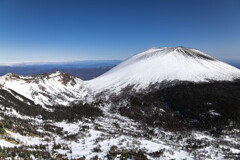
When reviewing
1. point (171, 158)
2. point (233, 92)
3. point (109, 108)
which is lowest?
point (109, 108)

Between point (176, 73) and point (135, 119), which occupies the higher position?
point (176, 73)

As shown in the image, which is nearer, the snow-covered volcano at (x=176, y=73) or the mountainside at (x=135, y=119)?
the mountainside at (x=135, y=119)

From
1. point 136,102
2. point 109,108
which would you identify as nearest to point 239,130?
point 136,102

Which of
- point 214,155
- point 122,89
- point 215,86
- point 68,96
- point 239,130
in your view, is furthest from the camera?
point 122,89

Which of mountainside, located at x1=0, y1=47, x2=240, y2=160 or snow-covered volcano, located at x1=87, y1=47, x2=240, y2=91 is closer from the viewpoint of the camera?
mountainside, located at x1=0, y1=47, x2=240, y2=160

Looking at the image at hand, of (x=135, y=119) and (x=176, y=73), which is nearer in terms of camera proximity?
(x=135, y=119)

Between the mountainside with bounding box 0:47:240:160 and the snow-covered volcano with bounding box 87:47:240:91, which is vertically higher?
the snow-covered volcano with bounding box 87:47:240:91

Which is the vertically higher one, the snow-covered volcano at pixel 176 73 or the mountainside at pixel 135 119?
the snow-covered volcano at pixel 176 73

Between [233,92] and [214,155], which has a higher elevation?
[233,92]

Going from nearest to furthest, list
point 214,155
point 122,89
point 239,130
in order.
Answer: point 214,155 → point 239,130 → point 122,89

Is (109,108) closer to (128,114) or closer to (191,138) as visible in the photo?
(128,114)

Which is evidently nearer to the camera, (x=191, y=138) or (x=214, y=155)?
(x=214, y=155)
